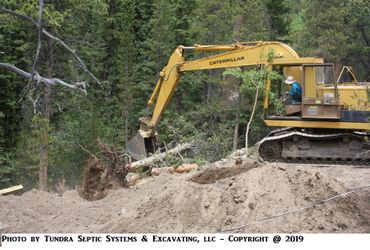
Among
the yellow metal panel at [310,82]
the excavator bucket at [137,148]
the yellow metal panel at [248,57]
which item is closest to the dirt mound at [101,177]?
the yellow metal panel at [310,82]

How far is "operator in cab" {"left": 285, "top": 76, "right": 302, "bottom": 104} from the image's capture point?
14.9 metres

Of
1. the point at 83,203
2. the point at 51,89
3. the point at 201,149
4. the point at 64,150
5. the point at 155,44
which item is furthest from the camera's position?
the point at 155,44

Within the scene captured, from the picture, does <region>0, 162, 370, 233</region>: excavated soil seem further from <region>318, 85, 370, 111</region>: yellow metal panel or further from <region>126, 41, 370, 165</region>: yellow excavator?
<region>318, 85, 370, 111</region>: yellow metal panel

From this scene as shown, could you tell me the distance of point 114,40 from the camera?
34.5 m

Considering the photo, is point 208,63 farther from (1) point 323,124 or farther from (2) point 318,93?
(1) point 323,124

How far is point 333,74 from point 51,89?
10.5 meters

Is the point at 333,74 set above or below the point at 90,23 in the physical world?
below

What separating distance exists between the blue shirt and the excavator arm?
0.40 m

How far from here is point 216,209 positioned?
7.99 metres

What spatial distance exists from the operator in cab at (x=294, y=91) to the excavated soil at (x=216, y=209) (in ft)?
20.3

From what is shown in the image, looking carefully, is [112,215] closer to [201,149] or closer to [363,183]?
[363,183]

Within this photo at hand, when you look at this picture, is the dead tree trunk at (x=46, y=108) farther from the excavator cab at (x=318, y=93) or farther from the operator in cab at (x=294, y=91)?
the excavator cab at (x=318, y=93)

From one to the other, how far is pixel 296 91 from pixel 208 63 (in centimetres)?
303

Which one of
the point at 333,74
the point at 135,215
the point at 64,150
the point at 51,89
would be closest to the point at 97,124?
the point at 64,150
